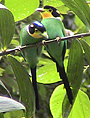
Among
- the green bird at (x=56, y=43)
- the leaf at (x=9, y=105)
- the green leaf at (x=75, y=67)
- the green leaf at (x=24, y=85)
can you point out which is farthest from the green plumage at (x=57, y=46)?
the leaf at (x=9, y=105)

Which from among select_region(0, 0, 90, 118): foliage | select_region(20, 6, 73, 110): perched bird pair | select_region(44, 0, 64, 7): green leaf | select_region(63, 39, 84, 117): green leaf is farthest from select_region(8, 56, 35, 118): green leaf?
select_region(44, 0, 64, 7): green leaf

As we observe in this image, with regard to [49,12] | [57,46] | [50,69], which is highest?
[49,12]

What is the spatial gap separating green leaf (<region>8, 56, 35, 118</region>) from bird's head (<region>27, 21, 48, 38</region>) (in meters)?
0.32

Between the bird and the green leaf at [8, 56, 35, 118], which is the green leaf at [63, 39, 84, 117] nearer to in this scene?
the green leaf at [8, 56, 35, 118]

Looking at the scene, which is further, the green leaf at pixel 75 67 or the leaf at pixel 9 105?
the green leaf at pixel 75 67

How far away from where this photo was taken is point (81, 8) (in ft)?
3.14

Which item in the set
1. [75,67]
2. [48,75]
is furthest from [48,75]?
[75,67]

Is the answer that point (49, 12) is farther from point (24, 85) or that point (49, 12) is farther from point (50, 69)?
point (24, 85)

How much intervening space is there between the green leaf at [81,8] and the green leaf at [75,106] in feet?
1.05

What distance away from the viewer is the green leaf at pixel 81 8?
3.12 feet

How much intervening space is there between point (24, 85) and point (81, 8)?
1.01 ft

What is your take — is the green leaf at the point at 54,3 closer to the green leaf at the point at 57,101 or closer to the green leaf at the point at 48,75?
the green leaf at the point at 48,75

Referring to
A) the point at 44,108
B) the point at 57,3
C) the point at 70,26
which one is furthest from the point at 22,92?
the point at 70,26

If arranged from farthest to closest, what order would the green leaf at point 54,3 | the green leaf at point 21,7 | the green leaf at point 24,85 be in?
the green leaf at point 54,3 < the green leaf at point 21,7 < the green leaf at point 24,85
